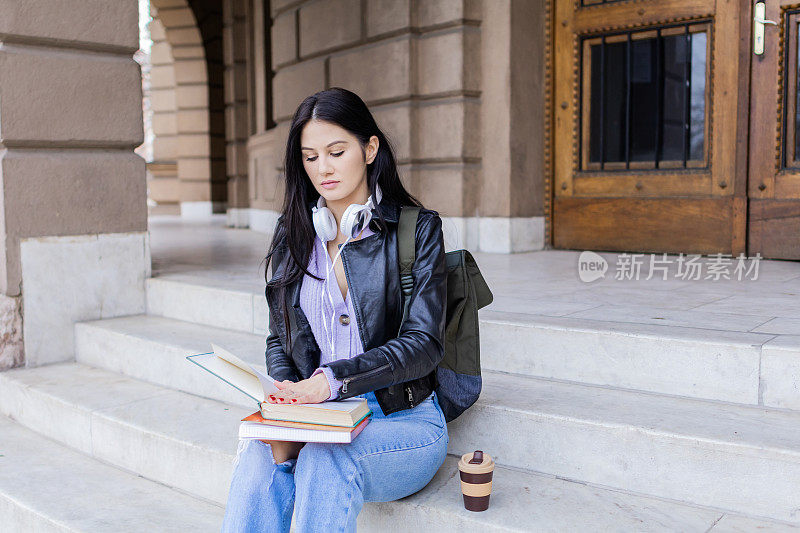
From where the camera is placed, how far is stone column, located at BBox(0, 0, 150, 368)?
4.23 meters

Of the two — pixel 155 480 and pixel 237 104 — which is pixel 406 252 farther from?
pixel 237 104

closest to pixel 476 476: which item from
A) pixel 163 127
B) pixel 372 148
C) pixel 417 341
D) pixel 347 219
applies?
pixel 417 341

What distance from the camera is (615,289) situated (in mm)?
4207

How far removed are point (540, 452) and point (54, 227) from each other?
125 inches

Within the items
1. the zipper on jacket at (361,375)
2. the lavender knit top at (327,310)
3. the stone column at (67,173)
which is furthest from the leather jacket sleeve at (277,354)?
the stone column at (67,173)

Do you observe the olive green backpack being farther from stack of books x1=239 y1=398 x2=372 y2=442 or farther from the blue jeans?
stack of books x1=239 y1=398 x2=372 y2=442

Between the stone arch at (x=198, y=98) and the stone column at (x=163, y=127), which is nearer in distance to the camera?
the stone arch at (x=198, y=98)

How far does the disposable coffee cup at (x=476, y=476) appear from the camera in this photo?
7.18 feet

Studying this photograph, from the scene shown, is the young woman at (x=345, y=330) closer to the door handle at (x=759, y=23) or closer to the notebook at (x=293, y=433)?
the notebook at (x=293, y=433)

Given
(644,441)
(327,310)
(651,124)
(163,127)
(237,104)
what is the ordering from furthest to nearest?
1. (163,127)
2. (237,104)
3. (651,124)
4. (327,310)
5. (644,441)

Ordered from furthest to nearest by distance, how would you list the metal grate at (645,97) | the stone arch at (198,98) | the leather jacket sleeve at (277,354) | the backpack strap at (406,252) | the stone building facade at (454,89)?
the stone arch at (198,98), the stone building facade at (454,89), the metal grate at (645,97), the leather jacket sleeve at (277,354), the backpack strap at (406,252)

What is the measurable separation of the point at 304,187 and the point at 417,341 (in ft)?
2.19

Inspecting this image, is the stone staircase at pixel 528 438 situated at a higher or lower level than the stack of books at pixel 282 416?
lower

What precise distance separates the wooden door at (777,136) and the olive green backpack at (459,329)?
3.81 meters
